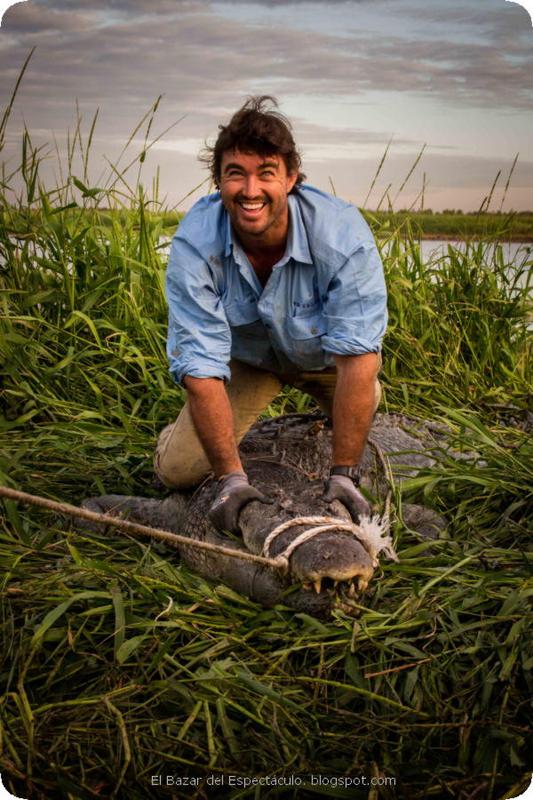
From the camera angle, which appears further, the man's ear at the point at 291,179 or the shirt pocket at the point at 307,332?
the shirt pocket at the point at 307,332

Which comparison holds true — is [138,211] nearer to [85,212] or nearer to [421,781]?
[85,212]

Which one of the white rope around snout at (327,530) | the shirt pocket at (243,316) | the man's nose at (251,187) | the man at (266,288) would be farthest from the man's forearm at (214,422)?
the man's nose at (251,187)

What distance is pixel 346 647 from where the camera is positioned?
268 centimetres

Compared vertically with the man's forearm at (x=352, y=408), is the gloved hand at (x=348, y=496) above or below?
below

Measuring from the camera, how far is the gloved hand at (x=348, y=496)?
10.3 ft

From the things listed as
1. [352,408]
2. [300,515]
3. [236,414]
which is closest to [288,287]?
[352,408]

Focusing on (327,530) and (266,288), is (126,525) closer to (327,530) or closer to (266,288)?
(327,530)

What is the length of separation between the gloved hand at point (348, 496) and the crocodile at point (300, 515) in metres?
0.03

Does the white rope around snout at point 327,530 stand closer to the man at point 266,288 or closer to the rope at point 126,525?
the rope at point 126,525

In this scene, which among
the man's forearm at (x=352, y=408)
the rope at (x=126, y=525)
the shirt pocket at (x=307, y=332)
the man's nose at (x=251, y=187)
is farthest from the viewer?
the shirt pocket at (x=307, y=332)

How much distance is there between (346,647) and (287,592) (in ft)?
0.78

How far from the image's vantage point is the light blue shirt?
3.46m

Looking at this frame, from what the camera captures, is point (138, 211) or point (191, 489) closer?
point (191, 489)

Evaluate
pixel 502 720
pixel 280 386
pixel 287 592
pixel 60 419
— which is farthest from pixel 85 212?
pixel 502 720
